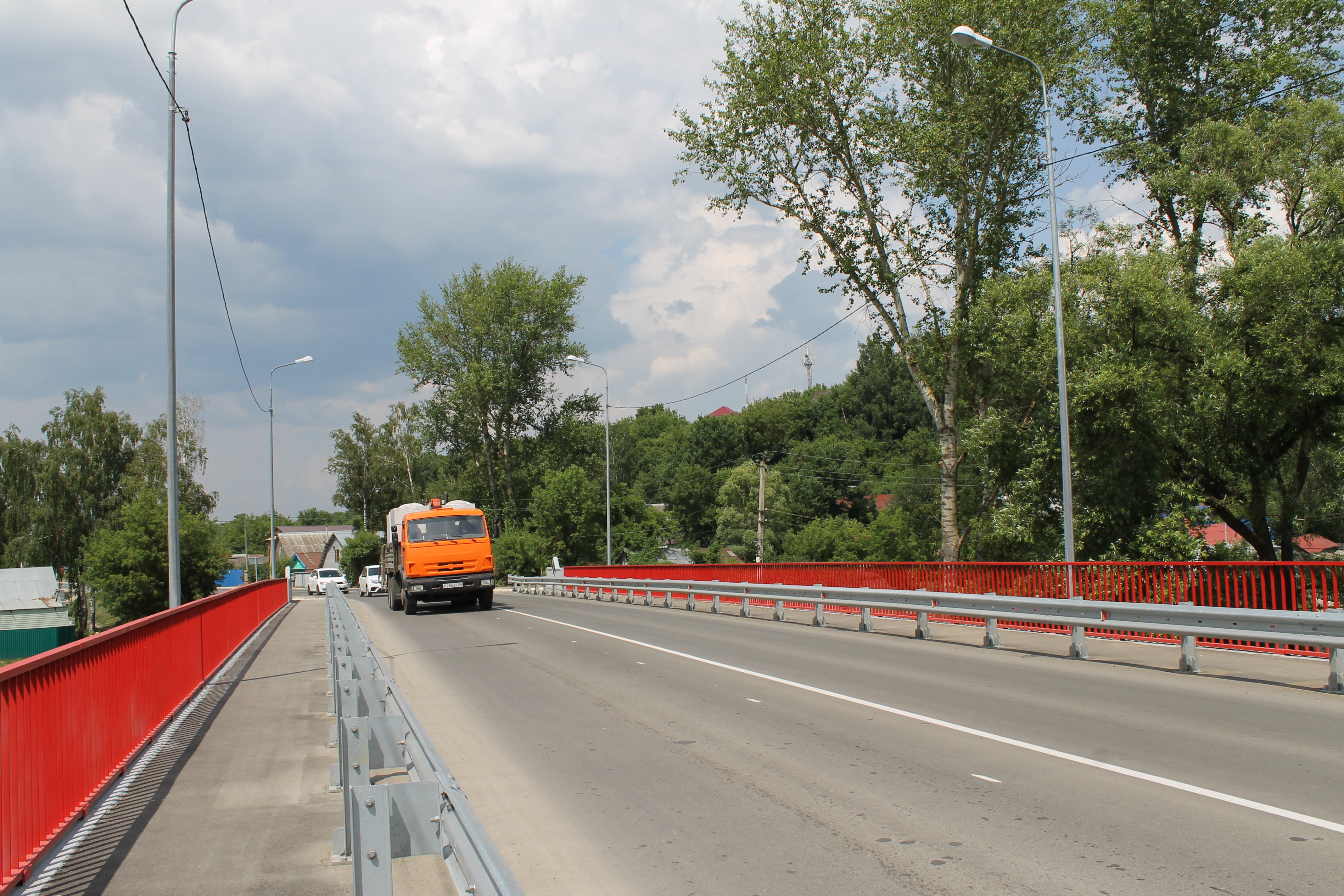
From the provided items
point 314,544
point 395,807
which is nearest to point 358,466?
point 314,544

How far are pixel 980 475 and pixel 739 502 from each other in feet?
187

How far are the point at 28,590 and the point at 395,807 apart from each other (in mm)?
59946

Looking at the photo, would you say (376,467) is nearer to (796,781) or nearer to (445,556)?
(445,556)

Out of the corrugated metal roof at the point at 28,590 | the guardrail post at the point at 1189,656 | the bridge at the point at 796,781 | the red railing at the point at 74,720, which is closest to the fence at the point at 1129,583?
the guardrail post at the point at 1189,656

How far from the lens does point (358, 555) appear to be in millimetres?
87562

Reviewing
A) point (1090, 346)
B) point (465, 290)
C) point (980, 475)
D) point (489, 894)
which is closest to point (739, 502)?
point (465, 290)

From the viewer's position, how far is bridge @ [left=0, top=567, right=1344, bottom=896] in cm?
477

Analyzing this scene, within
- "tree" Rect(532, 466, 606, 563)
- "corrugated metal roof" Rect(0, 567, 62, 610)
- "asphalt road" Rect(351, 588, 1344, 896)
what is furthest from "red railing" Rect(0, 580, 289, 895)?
"corrugated metal roof" Rect(0, 567, 62, 610)

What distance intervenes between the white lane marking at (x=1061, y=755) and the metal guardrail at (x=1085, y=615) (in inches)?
168

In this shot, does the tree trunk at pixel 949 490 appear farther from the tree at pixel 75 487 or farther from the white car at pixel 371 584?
the tree at pixel 75 487

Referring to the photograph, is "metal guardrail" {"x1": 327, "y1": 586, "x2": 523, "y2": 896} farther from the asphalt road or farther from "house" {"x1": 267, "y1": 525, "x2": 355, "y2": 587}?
"house" {"x1": 267, "y1": 525, "x2": 355, "y2": 587}

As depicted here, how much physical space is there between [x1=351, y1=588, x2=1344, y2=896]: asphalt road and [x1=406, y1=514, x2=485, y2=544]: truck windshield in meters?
14.1

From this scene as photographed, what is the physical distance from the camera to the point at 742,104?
28.8 metres

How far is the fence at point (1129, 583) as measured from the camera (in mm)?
11836
